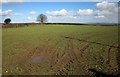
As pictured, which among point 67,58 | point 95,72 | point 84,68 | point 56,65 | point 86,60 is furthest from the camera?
point 67,58

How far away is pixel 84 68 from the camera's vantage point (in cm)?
1009

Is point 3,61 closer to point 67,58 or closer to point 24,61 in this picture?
point 24,61

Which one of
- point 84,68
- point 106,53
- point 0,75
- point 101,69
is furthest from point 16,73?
point 106,53

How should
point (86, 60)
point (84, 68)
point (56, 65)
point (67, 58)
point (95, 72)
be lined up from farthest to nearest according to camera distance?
1. point (67, 58)
2. point (86, 60)
3. point (56, 65)
4. point (84, 68)
5. point (95, 72)

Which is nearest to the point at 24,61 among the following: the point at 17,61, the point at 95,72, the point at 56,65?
the point at 17,61

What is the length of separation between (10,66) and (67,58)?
3667 mm

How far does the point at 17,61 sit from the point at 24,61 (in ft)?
1.45

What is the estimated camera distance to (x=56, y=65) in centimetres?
1097

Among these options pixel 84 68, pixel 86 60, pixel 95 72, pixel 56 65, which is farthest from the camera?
pixel 86 60

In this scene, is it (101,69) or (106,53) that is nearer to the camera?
(101,69)

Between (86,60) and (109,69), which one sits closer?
(109,69)

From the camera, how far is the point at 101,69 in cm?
969

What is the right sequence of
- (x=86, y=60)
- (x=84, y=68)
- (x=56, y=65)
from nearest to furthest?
(x=84, y=68)
(x=56, y=65)
(x=86, y=60)

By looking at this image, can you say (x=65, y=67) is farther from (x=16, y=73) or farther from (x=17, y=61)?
(x=17, y=61)
